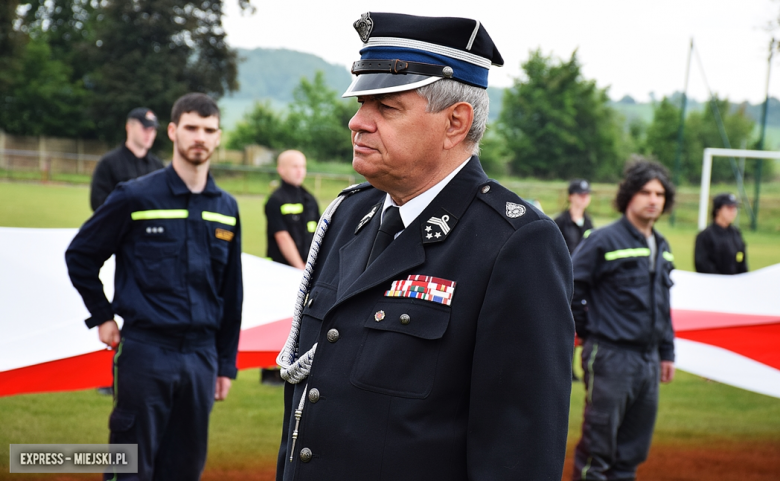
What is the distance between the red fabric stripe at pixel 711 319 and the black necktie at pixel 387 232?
411 cm

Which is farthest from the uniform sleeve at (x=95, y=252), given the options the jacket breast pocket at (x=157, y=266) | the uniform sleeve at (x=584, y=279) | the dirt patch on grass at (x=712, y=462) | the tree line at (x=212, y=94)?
the tree line at (x=212, y=94)

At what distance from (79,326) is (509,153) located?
45.7 metres

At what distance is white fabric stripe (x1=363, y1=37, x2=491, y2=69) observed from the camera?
5.51 ft

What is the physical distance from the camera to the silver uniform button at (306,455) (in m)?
1.63

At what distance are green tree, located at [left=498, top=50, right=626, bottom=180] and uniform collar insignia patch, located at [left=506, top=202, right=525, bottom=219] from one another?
46.8 m

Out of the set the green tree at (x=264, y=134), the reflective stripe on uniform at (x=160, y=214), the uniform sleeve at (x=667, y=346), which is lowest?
the uniform sleeve at (x=667, y=346)

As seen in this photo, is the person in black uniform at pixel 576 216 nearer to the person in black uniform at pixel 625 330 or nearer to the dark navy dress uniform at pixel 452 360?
the person in black uniform at pixel 625 330

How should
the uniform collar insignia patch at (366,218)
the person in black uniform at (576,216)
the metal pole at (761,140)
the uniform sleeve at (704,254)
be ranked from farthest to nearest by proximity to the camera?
1. the metal pole at (761,140)
2. the uniform sleeve at (704,254)
3. the person in black uniform at (576,216)
4. the uniform collar insignia patch at (366,218)

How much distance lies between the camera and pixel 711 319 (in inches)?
211

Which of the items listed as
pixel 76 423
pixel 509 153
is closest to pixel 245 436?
pixel 76 423

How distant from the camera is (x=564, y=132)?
4812cm

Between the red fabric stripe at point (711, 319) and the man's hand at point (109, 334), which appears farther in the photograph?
the red fabric stripe at point (711, 319)

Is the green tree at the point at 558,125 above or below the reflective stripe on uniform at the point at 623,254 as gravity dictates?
above

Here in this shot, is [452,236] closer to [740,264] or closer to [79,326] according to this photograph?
[79,326]
